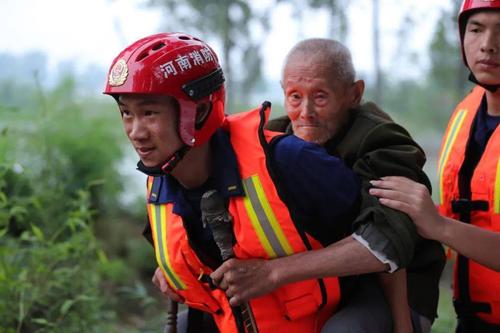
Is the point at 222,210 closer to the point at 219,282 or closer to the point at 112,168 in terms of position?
the point at 219,282

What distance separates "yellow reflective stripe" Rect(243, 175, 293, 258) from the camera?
8.28 ft

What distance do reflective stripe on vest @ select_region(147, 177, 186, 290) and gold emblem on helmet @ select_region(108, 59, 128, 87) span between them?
0.56 meters

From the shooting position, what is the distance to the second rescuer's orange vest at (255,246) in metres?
2.54

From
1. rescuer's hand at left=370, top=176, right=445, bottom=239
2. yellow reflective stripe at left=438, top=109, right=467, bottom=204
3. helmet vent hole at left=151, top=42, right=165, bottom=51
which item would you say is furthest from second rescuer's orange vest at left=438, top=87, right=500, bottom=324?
helmet vent hole at left=151, top=42, right=165, bottom=51

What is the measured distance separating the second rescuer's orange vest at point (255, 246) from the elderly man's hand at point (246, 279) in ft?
0.23

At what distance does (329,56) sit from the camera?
9.75 feet

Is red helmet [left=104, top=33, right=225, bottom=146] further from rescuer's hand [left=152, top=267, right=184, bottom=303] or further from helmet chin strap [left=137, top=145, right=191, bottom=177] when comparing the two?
rescuer's hand [left=152, top=267, right=184, bottom=303]

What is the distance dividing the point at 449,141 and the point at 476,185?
39 centimetres

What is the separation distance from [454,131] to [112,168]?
17.6 feet

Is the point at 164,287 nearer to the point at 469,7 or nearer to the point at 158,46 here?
the point at 158,46

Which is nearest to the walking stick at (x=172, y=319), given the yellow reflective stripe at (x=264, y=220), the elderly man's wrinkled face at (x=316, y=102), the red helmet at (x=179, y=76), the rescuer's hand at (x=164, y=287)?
the rescuer's hand at (x=164, y=287)

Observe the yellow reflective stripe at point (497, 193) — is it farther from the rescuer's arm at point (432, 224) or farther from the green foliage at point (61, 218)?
the green foliage at point (61, 218)

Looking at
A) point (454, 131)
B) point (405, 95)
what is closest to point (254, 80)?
point (405, 95)

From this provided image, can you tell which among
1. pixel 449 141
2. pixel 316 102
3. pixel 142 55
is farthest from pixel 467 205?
pixel 142 55
